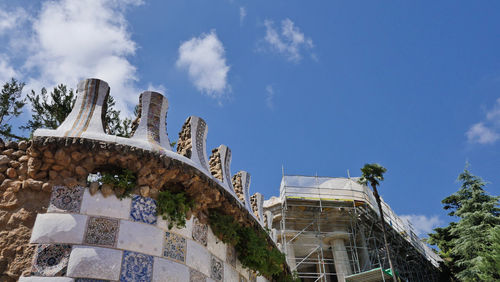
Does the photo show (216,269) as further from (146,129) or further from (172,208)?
(146,129)

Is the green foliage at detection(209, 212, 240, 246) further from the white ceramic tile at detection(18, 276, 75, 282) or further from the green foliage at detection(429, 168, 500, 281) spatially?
the green foliage at detection(429, 168, 500, 281)

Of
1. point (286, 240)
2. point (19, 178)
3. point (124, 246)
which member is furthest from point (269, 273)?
point (286, 240)

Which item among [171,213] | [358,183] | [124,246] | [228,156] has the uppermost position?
[358,183]

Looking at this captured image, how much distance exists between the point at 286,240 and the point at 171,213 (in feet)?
61.7

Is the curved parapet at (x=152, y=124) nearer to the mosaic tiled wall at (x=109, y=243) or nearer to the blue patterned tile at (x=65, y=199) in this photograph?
the mosaic tiled wall at (x=109, y=243)

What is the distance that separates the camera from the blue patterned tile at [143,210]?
239 inches

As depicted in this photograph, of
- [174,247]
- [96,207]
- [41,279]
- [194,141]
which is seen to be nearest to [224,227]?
[174,247]

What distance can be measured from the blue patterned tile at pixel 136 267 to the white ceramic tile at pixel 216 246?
4.26 feet

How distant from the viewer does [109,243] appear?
564cm

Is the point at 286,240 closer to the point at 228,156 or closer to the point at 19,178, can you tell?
the point at 228,156

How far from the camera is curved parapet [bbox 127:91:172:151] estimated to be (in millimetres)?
6590

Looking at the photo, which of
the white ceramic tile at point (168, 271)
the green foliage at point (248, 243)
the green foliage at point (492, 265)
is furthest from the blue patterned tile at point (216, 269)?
the green foliage at point (492, 265)

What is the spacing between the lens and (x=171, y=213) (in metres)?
6.37

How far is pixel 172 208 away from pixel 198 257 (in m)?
0.82
